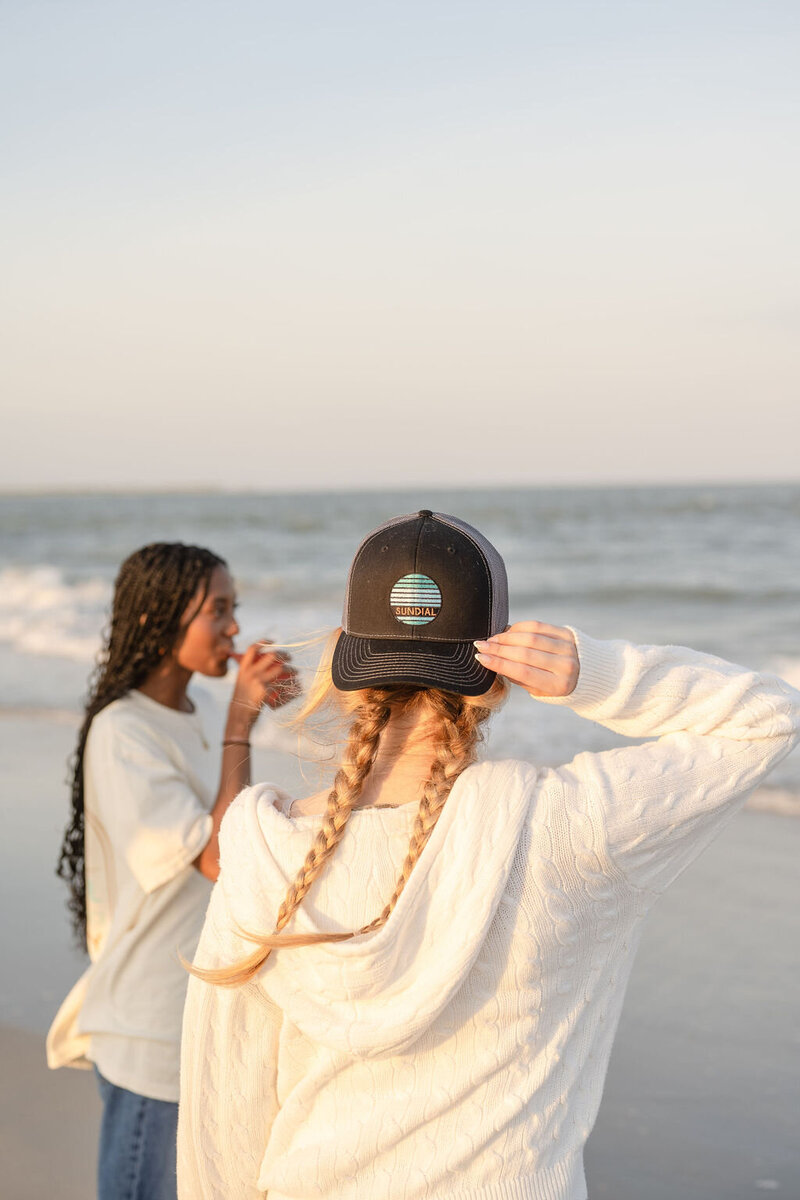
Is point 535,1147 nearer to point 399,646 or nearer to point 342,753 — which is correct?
point 342,753

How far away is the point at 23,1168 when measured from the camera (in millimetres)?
3424

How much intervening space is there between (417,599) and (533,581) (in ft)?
63.9

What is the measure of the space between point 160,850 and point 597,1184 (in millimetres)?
1863

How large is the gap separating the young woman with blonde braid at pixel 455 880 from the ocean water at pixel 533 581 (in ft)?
1.05

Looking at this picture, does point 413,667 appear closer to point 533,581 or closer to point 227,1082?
point 227,1082

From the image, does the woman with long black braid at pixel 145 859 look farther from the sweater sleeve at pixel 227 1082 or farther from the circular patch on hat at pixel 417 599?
the circular patch on hat at pixel 417 599

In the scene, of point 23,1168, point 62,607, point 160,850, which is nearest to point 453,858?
point 160,850

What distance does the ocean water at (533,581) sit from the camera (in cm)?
961

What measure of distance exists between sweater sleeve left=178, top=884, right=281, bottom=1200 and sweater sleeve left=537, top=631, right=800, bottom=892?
56cm

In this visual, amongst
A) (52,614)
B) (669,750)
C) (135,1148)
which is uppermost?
(669,750)

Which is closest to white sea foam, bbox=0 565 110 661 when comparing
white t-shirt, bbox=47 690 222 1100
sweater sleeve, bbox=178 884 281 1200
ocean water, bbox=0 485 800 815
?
ocean water, bbox=0 485 800 815

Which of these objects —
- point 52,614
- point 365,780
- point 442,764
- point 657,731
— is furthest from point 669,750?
point 52,614

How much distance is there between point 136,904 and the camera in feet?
7.98

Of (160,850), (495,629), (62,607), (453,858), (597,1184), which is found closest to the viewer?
(453,858)
